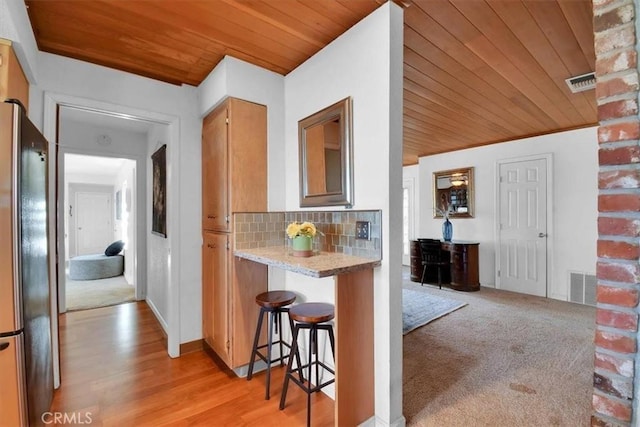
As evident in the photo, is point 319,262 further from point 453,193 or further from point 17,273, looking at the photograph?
point 453,193

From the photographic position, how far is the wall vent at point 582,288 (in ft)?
12.6

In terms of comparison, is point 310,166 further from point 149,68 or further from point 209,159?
point 149,68

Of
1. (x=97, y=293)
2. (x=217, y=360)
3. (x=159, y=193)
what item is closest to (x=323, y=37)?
(x=159, y=193)

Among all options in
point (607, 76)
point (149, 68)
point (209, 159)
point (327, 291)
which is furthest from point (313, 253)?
point (149, 68)

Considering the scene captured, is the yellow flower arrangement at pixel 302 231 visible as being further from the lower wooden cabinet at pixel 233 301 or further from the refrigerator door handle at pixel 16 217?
the refrigerator door handle at pixel 16 217

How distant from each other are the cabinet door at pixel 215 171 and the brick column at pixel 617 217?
2.04 m

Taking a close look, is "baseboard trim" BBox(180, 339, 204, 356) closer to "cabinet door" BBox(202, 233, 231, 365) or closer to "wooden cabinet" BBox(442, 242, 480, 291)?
"cabinet door" BBox(202, 233, 231, 365)

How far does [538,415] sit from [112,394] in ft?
9.01

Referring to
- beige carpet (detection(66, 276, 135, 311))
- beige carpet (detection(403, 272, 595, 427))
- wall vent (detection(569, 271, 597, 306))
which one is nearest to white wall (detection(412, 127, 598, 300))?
wall vent (detection(569, 271, 597, 306))

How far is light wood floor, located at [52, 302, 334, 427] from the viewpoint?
175cm

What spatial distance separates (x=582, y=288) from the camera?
392cm

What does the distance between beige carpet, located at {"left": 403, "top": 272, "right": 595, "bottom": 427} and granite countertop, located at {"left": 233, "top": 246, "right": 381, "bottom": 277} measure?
1.01m

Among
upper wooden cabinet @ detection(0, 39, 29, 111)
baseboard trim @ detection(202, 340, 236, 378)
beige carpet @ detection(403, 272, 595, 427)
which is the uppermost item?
upper wooden cabinet @ detection(0, 39, 29, 111)

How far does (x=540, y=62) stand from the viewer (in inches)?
90.4
